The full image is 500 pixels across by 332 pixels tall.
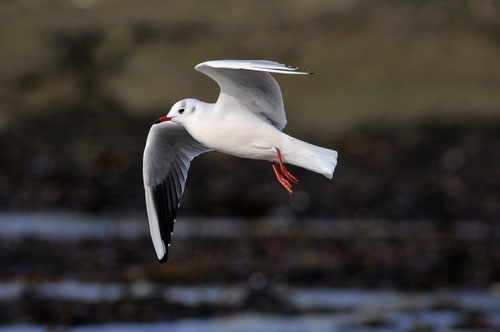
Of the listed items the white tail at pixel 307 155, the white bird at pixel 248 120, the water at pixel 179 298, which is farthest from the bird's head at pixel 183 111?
the water at pixel 179 298

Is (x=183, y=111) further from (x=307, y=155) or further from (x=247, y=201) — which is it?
(x=247, y=201)

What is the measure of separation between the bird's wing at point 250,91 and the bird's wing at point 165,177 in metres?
0.86

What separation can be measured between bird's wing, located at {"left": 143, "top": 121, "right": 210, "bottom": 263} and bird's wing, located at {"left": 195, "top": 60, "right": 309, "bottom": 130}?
86cm

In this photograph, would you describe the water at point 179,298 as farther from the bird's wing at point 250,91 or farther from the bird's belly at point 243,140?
the bird's belly at point 243,140

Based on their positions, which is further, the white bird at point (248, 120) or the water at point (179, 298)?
the water at point (179, 298)

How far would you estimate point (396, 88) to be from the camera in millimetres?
24594

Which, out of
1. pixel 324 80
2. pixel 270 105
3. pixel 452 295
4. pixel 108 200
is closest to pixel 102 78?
pixel 324 80

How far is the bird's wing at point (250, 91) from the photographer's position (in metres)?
7.84

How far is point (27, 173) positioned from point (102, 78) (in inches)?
182

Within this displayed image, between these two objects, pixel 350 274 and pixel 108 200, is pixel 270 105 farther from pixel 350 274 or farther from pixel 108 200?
pixel 108 200

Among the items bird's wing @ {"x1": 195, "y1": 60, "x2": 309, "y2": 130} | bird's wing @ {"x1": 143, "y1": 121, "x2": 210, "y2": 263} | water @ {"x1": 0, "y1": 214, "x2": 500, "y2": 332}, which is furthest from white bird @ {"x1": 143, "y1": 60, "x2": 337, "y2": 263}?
water @ {"x1": 0, "y1": 214, "x2": 500, "y2": 332}

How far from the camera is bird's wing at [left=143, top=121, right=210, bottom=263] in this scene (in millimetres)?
8828

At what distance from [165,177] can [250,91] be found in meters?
1.24

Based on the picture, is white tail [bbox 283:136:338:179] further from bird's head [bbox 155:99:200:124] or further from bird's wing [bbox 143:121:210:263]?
bird's wing [bbox 143:121:210:263]
